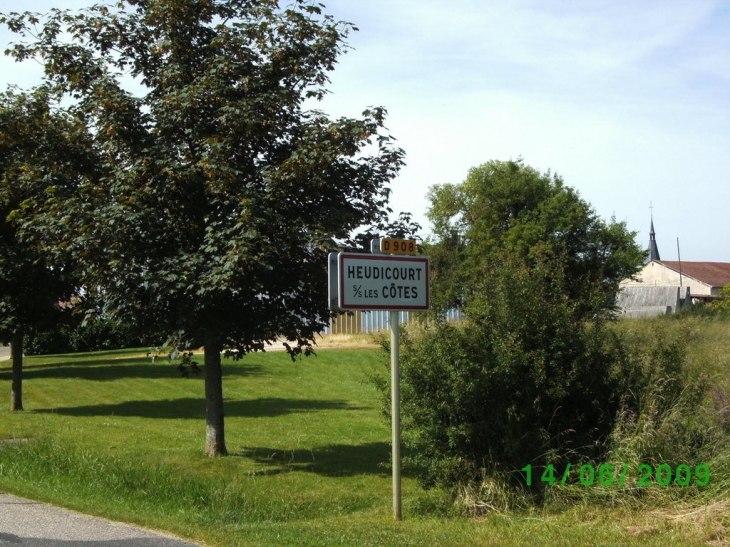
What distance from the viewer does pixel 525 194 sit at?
45500mm

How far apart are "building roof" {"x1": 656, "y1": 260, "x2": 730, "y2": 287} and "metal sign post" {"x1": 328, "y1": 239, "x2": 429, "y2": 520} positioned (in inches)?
2892

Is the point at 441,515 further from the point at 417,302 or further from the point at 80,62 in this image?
the point at 80,62

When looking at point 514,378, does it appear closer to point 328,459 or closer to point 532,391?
point 532,391

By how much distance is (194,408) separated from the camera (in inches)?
764

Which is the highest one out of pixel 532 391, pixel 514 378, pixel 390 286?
pixel 390 286

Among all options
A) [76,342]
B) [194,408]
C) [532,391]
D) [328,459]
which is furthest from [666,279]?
[532,391]

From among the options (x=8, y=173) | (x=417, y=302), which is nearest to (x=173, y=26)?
(x=8, y=173)

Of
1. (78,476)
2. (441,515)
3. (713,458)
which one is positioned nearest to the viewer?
(713,458)

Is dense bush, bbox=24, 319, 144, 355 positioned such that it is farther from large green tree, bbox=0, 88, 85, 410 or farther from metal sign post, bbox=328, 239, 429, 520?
metal sign post, bbox=328, 239, 429, 520

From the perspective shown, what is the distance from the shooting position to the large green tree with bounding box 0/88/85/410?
11.5 m

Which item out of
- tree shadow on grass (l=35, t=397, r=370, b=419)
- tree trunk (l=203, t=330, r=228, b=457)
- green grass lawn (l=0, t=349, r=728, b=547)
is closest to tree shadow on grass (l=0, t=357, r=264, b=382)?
green grass lawn (l=0, t=349, r=728, b=547)

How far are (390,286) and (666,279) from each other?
76269 mm

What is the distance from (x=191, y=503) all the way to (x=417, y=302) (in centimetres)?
328

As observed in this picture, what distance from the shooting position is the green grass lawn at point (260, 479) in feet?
22.5
